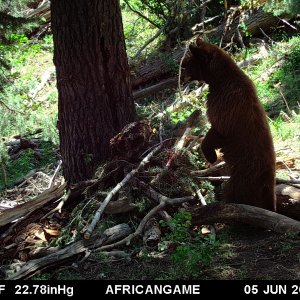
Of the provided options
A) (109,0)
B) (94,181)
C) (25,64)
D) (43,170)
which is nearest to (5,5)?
(43,170)

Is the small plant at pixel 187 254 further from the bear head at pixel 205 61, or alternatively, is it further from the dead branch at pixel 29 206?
the dead branch at pixel 29 206

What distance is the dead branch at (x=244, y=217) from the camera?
5.38 m

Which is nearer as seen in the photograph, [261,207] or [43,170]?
[261,207]

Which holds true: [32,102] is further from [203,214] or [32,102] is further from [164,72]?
[203,214]

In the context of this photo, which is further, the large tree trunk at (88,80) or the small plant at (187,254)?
the large tree trunk at (88,80)

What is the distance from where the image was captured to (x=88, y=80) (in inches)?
266

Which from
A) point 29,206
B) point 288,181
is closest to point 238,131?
point 288,181

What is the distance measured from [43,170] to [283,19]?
7286mm

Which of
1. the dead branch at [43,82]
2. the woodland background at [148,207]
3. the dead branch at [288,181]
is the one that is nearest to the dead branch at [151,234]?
the woodland background at [148,207]

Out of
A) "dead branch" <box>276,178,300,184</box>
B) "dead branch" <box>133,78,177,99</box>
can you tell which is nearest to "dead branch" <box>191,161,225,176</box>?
"dead branch" <box>276,178,300,184</box>

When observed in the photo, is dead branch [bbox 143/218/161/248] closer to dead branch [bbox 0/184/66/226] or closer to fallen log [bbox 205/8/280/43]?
dead branch [bbox 0/184/66/226]

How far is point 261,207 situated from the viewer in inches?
228

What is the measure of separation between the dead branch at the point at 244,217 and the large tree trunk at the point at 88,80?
1.78 metres
